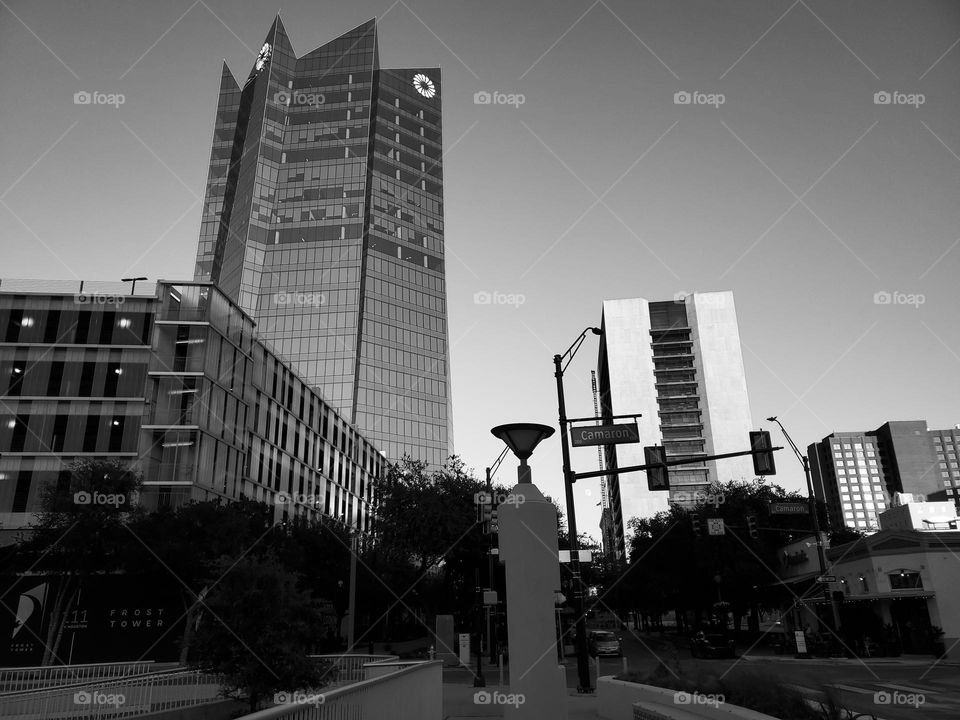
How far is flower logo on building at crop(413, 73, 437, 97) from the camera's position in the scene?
6353 inches

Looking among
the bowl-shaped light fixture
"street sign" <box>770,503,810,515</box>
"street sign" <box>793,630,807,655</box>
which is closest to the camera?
the bowl-shaped light fixture

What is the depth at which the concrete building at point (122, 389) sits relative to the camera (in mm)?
48719

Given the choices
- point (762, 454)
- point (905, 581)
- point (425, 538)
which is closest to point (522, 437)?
point (762, 454)

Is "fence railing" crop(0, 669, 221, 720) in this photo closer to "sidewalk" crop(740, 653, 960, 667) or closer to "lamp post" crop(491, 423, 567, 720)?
"lamp post" crop(491, 423, 567, 720)

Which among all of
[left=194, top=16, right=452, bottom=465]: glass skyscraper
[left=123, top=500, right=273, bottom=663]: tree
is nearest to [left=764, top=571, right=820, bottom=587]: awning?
[left=123, top=500, right=273, bottom=663]: tree

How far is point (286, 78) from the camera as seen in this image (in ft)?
522

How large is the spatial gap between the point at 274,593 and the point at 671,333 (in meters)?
132

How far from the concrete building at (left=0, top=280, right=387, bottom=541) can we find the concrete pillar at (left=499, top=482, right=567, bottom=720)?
4289 cm

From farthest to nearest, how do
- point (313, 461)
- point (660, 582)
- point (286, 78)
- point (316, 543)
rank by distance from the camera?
1. point (286, 78)
2. point (313, 461)
3. point (660, 582)
4. point (316, 543)

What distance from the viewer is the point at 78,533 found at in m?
35.8

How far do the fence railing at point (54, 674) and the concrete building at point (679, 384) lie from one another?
116 metres

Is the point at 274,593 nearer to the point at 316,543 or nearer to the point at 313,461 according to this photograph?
the point at 316,543

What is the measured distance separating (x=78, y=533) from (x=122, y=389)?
17.2 metres

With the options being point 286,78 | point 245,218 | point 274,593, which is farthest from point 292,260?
point 274,593
